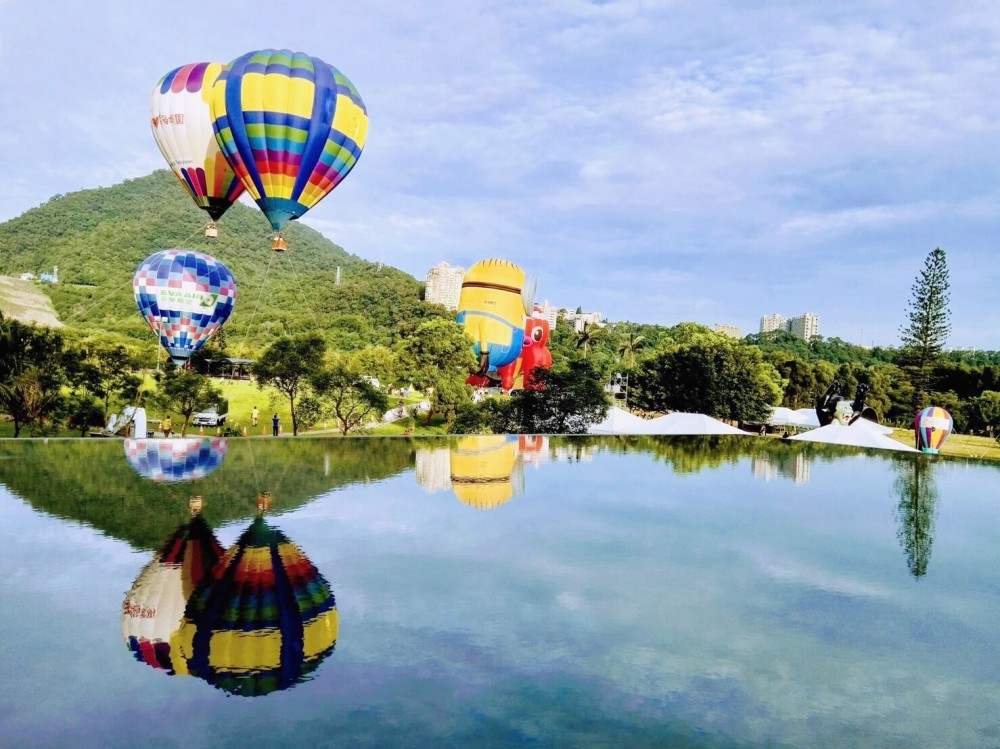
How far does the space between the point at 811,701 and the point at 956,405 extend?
142 feet

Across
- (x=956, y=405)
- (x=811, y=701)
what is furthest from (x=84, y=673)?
(x=956, y=405)

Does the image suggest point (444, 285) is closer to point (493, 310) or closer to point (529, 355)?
point (529, 355)

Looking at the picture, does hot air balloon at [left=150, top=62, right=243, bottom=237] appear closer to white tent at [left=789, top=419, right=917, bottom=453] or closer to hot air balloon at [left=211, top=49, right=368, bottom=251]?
hot air balloon at [left=211, top=49, right=368, bottom=251]

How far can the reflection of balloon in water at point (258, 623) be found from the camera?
3.92m

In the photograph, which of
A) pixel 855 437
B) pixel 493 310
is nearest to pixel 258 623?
pixel 855 437

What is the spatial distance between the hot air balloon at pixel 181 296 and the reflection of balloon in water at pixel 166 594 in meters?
14.6

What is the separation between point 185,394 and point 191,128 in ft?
23.1

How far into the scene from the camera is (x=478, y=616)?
480 centimetres

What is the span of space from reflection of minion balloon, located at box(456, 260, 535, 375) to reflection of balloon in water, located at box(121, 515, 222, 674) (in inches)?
967

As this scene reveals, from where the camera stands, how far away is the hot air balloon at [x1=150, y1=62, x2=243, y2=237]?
17922mm

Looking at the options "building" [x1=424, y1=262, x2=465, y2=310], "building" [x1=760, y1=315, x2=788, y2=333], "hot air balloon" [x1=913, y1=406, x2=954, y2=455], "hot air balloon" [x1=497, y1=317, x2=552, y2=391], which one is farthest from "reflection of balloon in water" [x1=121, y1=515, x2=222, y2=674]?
"building" [x1=760, y1=315, x2=788, y2=333]

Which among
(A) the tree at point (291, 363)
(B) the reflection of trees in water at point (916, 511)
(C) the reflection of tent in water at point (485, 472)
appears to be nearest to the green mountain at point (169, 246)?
(A) the tree at point (291, 363)

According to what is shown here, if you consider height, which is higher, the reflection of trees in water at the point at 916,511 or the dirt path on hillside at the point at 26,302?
the dirt path on hillside at the point at 26,302

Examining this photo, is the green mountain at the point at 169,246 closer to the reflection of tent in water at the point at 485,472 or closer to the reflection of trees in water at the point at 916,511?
the reflection of tent in water at the point at 485,472
